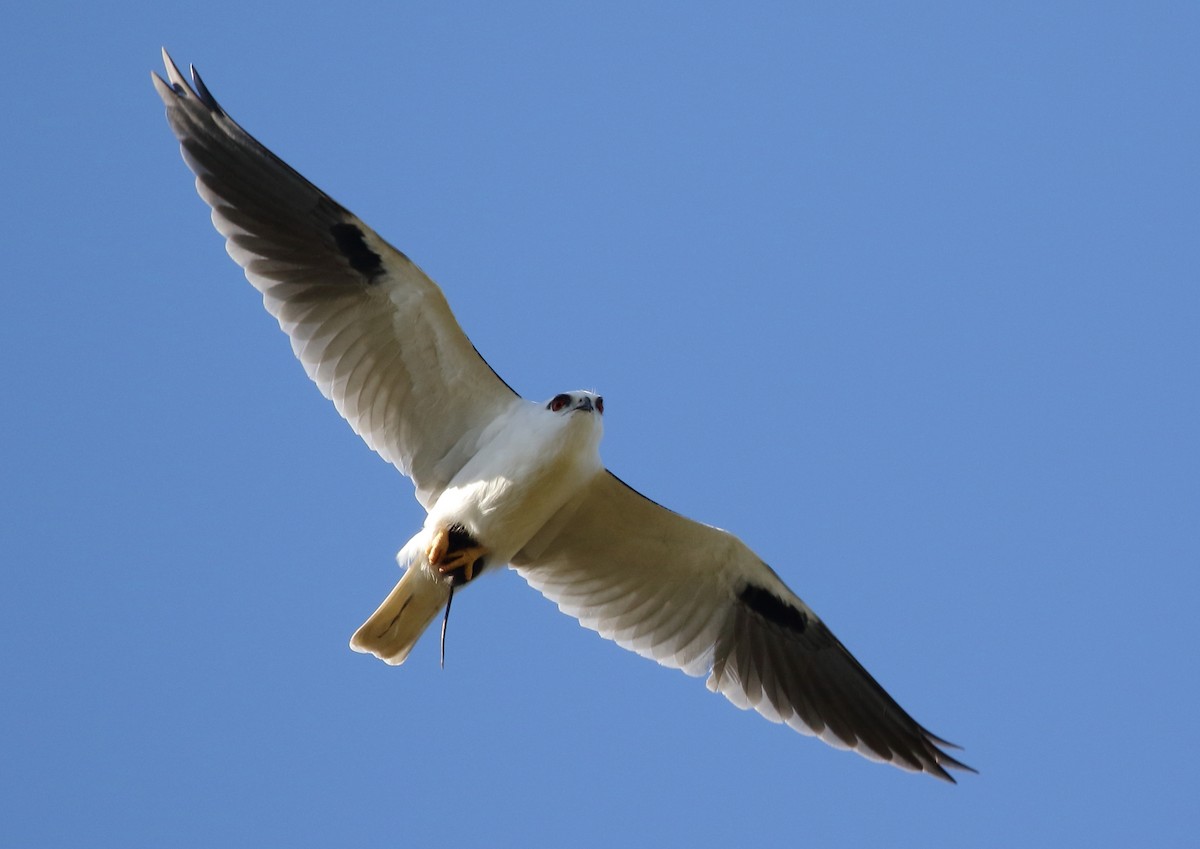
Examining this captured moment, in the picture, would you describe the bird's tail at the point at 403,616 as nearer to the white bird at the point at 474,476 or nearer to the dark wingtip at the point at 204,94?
the white bird at the point at 474,476

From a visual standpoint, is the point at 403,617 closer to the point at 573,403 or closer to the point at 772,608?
the point at 573,403

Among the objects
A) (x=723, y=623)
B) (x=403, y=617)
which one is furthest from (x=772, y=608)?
(x=403, y=617)

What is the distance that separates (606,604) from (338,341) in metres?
2.59

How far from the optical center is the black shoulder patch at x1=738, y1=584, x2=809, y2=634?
11.4 m

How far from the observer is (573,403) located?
34.0 ft

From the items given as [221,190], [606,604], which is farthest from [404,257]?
[606,604]

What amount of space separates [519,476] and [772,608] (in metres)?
2.23

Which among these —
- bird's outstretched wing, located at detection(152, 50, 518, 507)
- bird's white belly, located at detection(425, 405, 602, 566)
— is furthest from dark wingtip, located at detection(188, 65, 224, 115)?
bird's white belly, located at detection(425, 405, 602, 566)

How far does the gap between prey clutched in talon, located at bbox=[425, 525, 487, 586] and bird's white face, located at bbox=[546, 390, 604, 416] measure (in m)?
0.95

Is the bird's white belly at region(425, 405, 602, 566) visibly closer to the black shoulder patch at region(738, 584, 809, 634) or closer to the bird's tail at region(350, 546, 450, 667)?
the bird's tail at region(350, 546, 450, 667)

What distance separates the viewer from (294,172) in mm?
10688

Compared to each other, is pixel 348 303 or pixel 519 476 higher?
pixel 348 303

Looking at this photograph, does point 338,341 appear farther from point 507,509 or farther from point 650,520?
point 650,520

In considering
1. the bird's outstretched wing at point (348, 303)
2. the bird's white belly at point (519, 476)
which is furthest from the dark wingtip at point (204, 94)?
the bird's white belly at point (519, 476)
